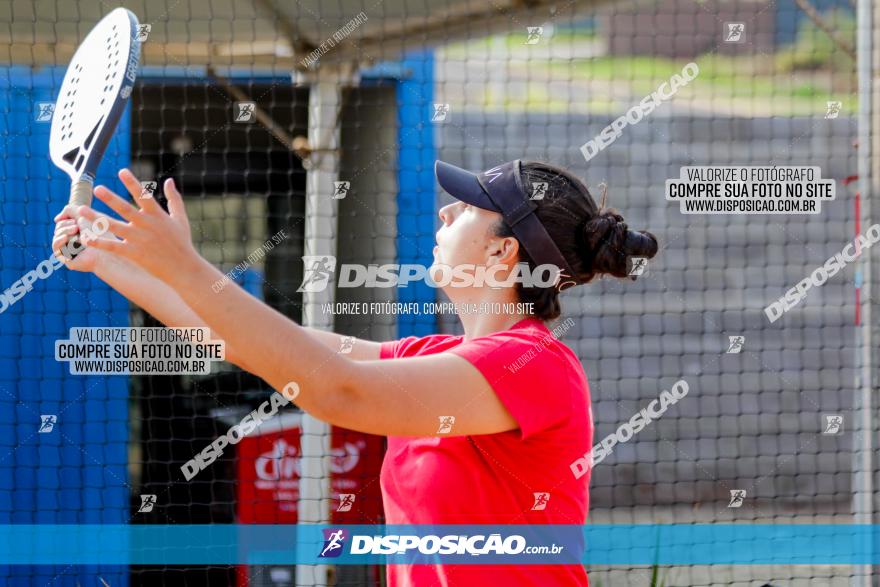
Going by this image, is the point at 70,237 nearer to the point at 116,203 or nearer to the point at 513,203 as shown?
the point at 116,203

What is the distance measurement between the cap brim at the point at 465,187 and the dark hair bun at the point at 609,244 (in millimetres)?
193

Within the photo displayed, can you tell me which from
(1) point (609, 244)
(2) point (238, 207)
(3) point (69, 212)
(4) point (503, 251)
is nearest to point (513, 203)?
(4) point (503, 251)

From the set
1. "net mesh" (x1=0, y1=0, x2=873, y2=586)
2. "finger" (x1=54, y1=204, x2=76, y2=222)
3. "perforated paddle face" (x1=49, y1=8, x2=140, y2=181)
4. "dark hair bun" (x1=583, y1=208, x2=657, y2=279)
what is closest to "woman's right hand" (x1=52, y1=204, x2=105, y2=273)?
"finger" (x1=54, y1=204, x2=76, y2=222)

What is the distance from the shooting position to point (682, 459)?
6.66 meters

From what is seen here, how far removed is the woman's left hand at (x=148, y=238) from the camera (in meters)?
1.30

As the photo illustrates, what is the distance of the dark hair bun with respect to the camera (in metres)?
1.93

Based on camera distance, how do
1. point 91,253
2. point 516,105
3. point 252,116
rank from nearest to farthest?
1. point 91,253
2. point 252,116
3. point 516,105

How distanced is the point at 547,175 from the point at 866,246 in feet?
6.00

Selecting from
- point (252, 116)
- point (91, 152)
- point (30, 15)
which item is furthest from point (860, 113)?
point (30, 15)

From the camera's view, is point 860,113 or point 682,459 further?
point 682,459

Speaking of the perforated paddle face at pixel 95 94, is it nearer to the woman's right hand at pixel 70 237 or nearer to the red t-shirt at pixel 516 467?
the woman's right hand at pixel 70 237

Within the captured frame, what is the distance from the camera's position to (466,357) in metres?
1.65

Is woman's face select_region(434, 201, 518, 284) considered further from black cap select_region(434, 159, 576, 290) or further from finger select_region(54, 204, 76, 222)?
finger select_region(54, 204, 76, 222)

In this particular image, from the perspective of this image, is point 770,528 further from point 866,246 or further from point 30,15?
point 30,15
